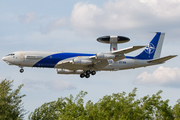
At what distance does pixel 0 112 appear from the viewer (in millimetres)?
55188

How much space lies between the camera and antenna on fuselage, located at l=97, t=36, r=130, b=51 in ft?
182

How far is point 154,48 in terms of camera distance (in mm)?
71375

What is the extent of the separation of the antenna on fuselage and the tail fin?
35.5ft

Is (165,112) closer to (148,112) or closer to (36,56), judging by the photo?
(148,112)

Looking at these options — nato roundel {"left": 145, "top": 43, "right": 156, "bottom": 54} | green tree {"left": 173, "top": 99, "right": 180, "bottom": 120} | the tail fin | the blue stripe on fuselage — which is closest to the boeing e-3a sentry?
the blue stripe on fuselage

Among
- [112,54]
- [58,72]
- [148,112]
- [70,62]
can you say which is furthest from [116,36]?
[148,112]

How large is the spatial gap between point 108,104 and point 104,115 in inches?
292

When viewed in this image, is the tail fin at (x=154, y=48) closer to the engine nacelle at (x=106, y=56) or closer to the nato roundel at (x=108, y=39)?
the nato roundel at (x=108, y=39)

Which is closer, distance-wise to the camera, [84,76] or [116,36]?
[116,36]

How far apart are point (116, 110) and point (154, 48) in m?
19.7

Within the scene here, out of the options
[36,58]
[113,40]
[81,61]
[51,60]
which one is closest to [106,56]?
[113,40]

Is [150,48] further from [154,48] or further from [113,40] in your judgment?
[113,40]

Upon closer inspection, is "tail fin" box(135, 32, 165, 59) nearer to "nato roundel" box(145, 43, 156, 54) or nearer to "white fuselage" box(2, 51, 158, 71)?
"nato roundel" box(145, 43, 156, 54)

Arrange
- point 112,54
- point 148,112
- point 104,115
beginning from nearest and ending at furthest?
point 112,54, point 104,115, point 148,112
